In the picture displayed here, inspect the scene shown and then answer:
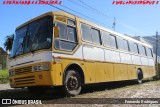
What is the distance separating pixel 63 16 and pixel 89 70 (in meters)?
2.56

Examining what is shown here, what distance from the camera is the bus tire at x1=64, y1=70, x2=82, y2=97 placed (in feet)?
32.3

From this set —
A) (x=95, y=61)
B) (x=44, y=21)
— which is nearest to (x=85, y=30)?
(x=95, y=61)

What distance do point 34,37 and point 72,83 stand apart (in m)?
2.19

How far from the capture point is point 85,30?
470 inches

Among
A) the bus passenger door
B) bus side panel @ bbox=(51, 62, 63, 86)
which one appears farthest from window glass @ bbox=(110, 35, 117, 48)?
bus side panel @ bbox=(51, 62, 63, 86)

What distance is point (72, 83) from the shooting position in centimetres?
1021

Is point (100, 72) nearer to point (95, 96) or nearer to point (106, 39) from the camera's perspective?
point (106, 39)

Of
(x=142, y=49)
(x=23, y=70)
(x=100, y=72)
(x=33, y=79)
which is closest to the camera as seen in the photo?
(x=33, y=79)

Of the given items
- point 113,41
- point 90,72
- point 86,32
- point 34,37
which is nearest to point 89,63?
point 90,72

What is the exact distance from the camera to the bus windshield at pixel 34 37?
9.66 m

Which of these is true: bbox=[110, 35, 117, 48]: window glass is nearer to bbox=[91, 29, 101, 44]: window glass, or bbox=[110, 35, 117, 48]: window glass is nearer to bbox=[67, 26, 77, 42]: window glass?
bbox=[91, 29, 101, 44]: window glass

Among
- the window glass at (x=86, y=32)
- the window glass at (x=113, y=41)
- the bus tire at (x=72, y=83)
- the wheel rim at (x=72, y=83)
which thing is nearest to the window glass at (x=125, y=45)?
the window glass at (x=113, y=41)

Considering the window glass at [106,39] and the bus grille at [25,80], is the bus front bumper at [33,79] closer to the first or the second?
the bus grille at [25,80]

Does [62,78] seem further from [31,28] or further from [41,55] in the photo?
[31,28]
